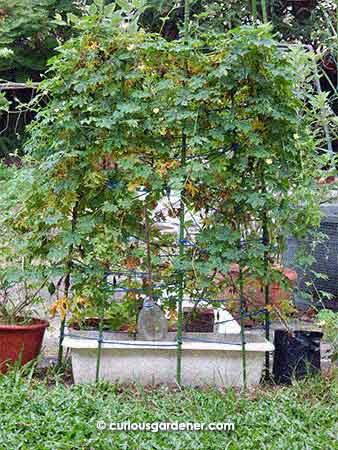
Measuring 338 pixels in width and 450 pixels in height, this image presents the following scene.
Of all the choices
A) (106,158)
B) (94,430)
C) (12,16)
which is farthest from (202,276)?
(12,16)

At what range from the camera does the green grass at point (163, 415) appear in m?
2.52

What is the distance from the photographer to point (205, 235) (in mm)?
3330

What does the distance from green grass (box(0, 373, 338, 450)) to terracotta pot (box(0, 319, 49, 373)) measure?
219 mm

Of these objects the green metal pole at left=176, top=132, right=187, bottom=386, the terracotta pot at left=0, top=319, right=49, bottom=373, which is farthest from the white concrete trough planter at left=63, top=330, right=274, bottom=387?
the terracotta pot at left=0, top=319, right=49, bottom=373

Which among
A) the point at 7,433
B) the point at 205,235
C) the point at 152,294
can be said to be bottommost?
the point at 7,433

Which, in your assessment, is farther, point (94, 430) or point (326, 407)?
point (326, 407)

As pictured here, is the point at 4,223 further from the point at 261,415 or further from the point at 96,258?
the point at 261,415

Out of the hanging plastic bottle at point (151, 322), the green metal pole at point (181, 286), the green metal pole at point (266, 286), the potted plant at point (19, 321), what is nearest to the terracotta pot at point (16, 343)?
the potted plant at point (19, 321)

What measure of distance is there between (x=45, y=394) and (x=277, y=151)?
168 cm

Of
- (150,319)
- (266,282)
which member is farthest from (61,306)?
(266,282)

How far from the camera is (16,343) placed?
3426mm

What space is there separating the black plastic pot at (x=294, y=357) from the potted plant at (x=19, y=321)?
129cm

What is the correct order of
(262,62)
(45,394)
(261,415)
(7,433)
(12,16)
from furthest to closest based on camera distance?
1. (12,16)
2. (262,62)
3. (45,394)
4. (261,415)
5. (7,433)

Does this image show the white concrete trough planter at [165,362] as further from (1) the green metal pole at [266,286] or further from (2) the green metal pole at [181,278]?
(1) the green metal pole at [266,286]
